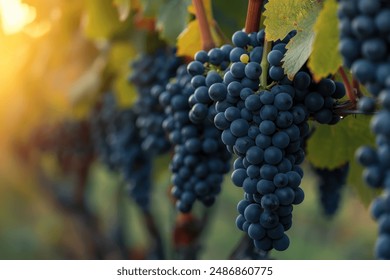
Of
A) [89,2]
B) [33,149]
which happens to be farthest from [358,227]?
[89,2]

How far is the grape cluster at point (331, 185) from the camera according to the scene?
145cm

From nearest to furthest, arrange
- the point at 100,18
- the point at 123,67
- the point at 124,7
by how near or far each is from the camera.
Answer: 1. the point at 124,7
2. the point at 100,18
3. the point at 123,67

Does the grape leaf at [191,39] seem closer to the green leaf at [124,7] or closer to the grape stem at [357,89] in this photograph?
the green leaf at [124,7]

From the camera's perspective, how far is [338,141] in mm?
1091

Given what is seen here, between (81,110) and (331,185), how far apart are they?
4.07 ft

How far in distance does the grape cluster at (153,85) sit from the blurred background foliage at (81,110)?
0.29ft

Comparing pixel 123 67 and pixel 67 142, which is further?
pixel 67 142

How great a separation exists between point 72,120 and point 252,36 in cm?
236

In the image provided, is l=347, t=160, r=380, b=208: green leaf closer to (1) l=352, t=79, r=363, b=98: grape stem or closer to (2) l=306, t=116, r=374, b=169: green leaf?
(2) l=306, t=116, r=374, b=169: green leaf

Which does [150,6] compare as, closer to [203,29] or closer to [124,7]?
[124,7]

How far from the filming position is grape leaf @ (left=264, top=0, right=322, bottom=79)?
2.62 ft

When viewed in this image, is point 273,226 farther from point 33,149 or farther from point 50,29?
point 33,149

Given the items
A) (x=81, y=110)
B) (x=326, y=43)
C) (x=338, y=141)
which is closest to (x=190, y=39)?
(x=338, y=141)

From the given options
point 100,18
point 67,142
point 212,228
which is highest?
point 100,18
